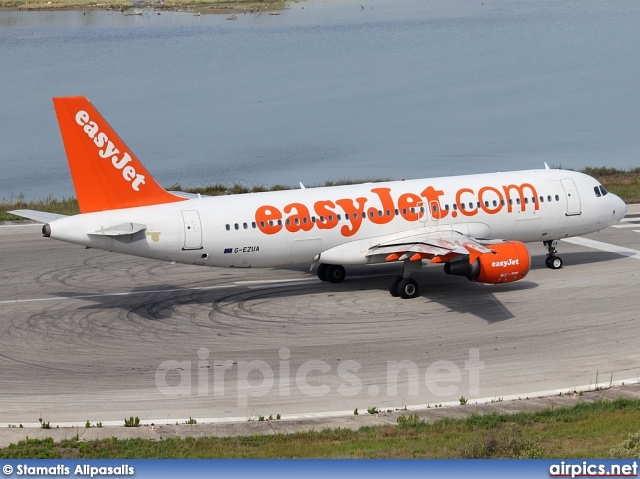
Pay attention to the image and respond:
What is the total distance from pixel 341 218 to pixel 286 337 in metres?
6.26

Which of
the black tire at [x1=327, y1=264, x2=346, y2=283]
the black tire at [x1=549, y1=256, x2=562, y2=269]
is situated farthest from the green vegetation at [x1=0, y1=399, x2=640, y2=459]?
the black tire at [x1=549, y1=256, x2=562, y2=269]

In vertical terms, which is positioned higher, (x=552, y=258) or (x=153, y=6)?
(x=153, y=6)

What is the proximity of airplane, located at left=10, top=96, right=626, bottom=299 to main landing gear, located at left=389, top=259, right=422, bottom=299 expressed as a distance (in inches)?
2.0

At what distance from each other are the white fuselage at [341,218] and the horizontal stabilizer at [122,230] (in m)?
0.09

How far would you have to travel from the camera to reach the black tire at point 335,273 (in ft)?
138

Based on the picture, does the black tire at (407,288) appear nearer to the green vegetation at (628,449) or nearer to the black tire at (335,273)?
the black tire at (335,273)

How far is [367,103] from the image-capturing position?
333ft

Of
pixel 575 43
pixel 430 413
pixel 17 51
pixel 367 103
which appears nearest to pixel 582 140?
pixel 367 103

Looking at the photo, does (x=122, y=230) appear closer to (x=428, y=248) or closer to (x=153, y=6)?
(x=428, y=248)

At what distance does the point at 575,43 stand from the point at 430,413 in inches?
4328

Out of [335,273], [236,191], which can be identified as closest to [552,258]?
[335,273]

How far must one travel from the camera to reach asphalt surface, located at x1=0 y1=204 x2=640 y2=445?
1164 inches

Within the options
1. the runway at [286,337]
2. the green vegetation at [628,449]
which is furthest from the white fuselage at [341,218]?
the green vegetation at [628,449]

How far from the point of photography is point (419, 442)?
980 inches
